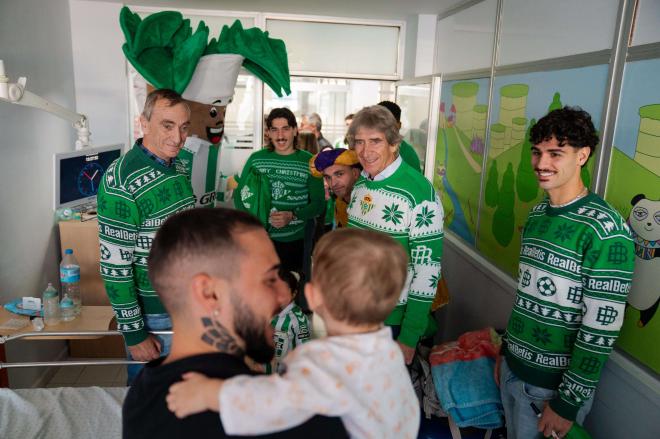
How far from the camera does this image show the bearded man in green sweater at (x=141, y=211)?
1817 mm

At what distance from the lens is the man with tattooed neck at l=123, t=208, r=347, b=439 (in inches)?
37.0

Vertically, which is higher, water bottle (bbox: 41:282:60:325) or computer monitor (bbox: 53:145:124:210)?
computer monitor (bbox: 53:145:124:210)

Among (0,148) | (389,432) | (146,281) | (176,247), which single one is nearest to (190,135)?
(0,148)

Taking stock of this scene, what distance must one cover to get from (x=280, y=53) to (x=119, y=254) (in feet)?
5.24

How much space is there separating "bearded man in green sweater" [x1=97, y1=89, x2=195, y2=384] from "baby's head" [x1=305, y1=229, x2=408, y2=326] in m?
1.00

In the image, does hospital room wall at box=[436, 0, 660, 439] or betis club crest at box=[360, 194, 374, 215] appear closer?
hospital room wall at box=[436, 0, 660, 439]

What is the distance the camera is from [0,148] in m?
2.80

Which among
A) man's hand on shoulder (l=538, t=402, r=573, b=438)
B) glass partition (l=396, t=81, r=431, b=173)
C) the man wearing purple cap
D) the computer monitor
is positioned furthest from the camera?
glass partition (l=396, t=81, r=431, b=173)

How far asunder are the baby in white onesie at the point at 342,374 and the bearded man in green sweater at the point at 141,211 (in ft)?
3.19

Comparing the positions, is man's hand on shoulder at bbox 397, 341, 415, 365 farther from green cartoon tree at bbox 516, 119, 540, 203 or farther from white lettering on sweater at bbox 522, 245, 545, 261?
green cartoon tree at bbox 516, 119, 540, 203

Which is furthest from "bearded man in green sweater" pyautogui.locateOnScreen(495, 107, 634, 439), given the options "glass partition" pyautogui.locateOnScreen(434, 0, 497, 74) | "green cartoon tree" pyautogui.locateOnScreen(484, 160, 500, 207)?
"glass partition" pyautogui.locateOnScreen(434, 0, 497, 74)

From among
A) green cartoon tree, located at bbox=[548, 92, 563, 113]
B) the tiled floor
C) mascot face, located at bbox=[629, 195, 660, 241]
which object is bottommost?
the tiled floor

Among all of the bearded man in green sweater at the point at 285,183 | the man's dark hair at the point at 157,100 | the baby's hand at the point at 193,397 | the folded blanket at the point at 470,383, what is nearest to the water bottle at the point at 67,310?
the bearded man in green sweater at the point at 285,183

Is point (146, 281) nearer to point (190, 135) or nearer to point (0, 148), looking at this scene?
point (190, 135)
